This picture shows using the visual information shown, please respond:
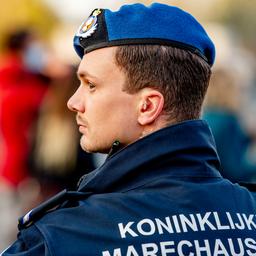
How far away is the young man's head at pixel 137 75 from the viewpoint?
141 inches

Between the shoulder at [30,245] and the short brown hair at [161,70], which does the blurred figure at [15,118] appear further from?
the shoulder at [30,245]

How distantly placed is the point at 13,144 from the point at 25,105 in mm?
385

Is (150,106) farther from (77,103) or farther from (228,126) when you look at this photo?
(228,126)

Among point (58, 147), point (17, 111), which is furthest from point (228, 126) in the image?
point (17, 111)

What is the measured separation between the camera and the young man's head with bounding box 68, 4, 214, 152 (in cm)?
357

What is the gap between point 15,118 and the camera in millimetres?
9250

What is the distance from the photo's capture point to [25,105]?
363 inches

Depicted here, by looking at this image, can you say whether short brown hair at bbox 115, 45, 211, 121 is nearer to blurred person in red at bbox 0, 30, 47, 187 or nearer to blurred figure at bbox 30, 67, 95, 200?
blurred figure at bbox 30, 67, 95, 200

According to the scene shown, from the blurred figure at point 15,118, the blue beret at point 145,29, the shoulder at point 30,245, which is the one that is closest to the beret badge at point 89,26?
the blue beret at point 145,29

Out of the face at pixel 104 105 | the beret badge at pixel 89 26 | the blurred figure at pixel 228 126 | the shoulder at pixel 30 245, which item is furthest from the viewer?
the blurred figure at pixel 228 126

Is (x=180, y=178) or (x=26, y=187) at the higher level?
(x=26, y=187)

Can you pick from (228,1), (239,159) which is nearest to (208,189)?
(239,159)

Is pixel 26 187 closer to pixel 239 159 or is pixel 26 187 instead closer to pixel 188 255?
pixel 239 159

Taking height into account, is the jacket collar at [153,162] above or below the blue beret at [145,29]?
below
